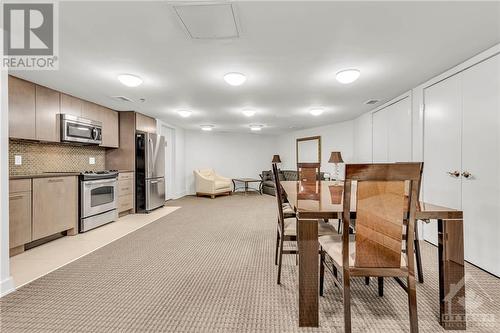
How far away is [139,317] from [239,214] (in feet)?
11.0

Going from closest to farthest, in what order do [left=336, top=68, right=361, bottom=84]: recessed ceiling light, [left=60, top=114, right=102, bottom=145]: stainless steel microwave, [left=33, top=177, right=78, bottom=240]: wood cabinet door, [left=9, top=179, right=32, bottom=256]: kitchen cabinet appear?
[left=9, top=179, right=32, bottom=256]: kitchen cabinet < [left=336, top=68, right=361, bottom=84]: recessed ceiling light < [left=33, top=177, right=78, bottom=240]: wood cabinet door < [left=60, top=114, right=102, bottom=145]: stainless steel microwave

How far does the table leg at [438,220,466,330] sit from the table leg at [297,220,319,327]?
2.71 ft

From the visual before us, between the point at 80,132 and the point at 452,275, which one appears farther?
the point at 80,132

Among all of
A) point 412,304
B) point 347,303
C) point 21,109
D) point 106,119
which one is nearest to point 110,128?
point 106,119

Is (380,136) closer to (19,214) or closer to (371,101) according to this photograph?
(371,101)

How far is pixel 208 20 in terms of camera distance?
5.81 ft

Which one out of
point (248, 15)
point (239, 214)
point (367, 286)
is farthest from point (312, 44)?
point (239, 214)

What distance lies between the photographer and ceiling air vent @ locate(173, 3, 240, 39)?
1.61m

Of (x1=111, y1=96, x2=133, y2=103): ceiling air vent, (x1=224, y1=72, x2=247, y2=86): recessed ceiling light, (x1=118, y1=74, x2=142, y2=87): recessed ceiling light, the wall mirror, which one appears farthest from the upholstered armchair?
(x1=224, y1=72, x2=247, y2=86): recessed ceiling light

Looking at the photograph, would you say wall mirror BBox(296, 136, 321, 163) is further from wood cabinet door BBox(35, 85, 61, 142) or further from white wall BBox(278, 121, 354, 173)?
wood cabinet door BBox(35, 85, 61, 142)

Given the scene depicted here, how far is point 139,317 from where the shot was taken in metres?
→ 1.61

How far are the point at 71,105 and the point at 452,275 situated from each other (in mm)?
4996

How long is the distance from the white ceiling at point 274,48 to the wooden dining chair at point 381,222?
122cm

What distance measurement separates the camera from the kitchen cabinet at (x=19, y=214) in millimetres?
2596
